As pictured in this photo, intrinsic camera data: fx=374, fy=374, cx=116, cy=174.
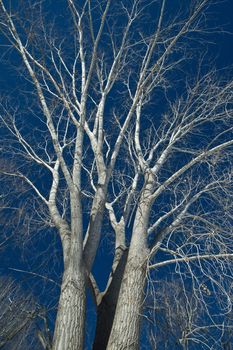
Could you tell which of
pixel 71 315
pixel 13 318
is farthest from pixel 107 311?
pixel 13 318

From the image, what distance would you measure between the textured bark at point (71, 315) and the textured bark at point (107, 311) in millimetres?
806

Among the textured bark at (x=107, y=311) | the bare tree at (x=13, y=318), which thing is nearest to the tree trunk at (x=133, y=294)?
the textured bark at (x=107, y=311)

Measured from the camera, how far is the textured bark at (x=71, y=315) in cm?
406

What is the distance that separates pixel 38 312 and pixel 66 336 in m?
1.74

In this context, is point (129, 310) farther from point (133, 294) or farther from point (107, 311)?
point (107, 311)

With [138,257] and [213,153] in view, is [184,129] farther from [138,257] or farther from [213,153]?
[138,257]

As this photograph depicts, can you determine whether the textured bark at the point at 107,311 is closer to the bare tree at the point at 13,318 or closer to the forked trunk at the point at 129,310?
the forked trunk at the point at 129,310

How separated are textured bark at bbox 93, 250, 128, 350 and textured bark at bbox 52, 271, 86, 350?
31.7 inches

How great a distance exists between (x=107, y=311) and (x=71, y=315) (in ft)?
3.59

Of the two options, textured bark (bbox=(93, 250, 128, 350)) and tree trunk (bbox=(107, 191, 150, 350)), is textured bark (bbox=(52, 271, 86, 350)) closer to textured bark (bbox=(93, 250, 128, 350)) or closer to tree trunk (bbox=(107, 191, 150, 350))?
tree trunk (bbox=(107, 191, 150, 350))

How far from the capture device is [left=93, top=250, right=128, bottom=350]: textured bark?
16.4 ft

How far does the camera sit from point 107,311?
524cm

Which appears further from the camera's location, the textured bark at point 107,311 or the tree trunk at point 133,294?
the textured bark at point 107,311

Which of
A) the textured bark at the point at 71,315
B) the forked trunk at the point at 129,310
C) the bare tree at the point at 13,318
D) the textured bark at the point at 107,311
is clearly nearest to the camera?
the textured bark at the point at 71,315
